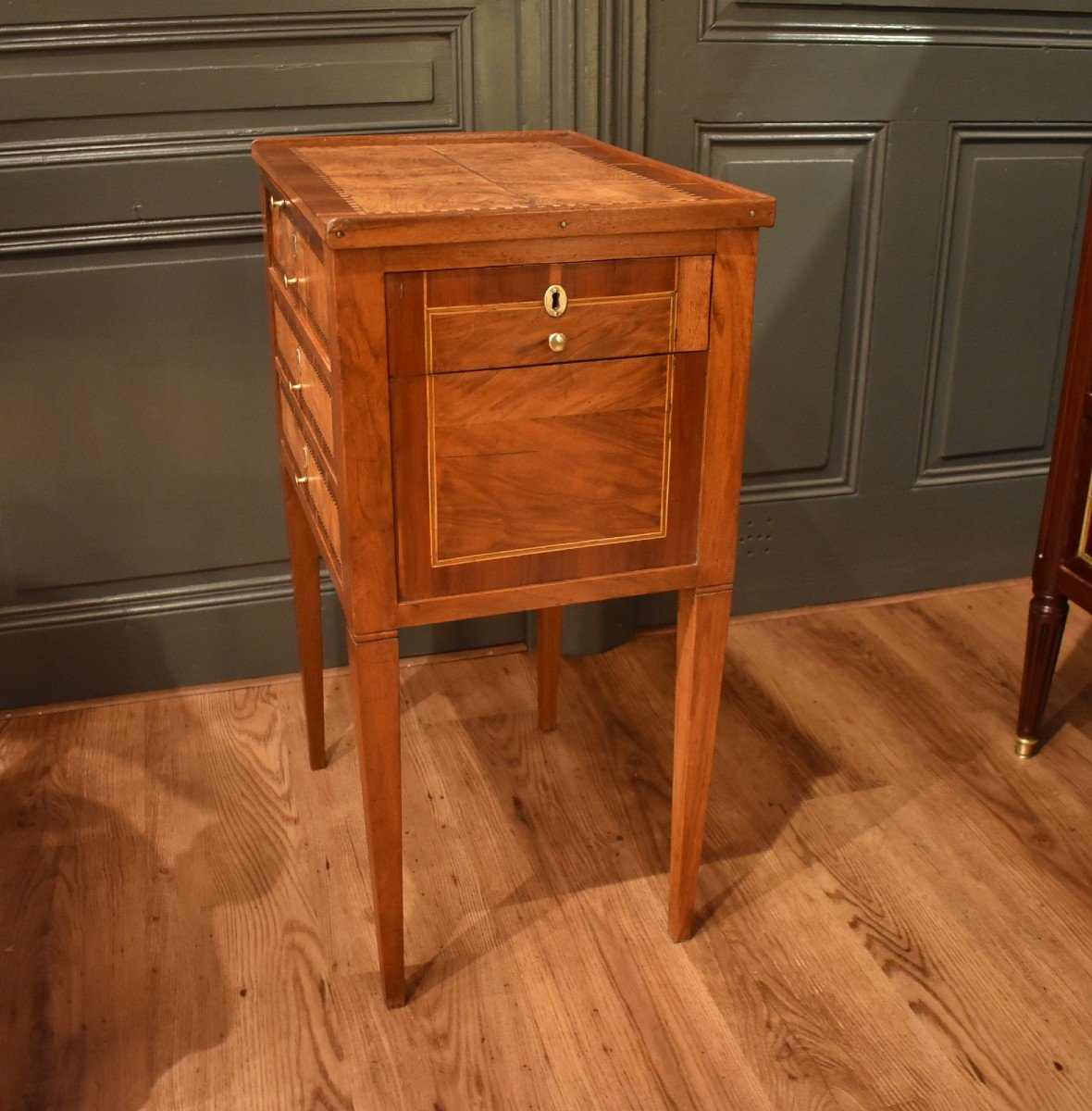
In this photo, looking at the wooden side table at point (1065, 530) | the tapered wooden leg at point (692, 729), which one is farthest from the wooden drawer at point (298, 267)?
the wooden side table at point (1065, 530)

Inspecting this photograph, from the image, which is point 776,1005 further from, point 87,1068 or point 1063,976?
point 87,1068

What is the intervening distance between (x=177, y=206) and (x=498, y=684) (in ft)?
3.43

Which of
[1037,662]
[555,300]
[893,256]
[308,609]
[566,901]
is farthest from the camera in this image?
[893,256]

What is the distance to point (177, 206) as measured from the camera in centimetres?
212

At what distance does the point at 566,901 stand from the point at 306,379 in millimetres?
845

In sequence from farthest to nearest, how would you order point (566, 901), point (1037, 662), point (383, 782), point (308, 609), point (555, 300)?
1. point (1037, 662)
2. point (308, 609)
3. point (566, 901)
4. point (383, 782)
5. point (555, 300)

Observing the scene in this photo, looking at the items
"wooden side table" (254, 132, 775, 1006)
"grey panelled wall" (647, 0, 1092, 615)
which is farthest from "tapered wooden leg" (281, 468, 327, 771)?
"grey panelled wall" (647, 0, 1092, 615)

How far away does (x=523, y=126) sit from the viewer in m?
2.19

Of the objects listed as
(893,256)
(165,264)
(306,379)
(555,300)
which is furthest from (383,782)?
(893,256)

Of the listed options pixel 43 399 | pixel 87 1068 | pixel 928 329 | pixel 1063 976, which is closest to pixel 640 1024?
pixel 1063 976

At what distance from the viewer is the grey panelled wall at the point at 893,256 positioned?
7.63 ft

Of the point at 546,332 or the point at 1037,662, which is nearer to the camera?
the point at 546,332

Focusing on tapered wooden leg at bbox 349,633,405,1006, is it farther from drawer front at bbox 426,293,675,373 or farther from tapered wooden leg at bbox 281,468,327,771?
tapered wooden leg at bbox 281,468,327,771

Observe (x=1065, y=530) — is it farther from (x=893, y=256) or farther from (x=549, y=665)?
(x=549, y=665)
